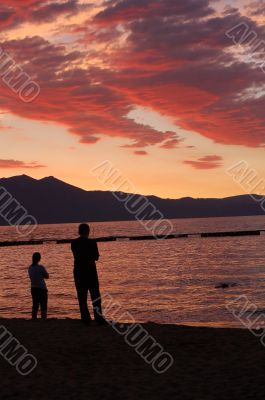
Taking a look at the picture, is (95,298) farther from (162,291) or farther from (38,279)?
(162,291)

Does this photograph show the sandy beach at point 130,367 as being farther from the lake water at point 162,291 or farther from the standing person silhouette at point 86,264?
the lake water at point 162,291

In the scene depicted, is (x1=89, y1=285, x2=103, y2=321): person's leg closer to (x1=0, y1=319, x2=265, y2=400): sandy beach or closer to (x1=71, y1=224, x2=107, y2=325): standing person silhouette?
(x1=71, y1=224, x2=107, y2=325): standing person silhouette

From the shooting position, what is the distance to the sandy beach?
29.1 feet

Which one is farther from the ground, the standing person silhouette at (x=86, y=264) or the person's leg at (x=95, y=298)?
the standing person silhouette at (x=86, y=264)

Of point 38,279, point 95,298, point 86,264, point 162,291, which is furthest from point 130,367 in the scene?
point 162,291

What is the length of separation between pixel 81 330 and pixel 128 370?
11.6ft

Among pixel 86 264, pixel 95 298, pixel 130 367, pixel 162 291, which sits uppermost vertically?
pixel 162 291

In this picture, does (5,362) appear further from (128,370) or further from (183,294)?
(183,294)

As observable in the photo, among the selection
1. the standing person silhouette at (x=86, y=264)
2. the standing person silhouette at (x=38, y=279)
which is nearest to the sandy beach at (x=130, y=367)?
the standing person silhouette at (x=86, y=264)

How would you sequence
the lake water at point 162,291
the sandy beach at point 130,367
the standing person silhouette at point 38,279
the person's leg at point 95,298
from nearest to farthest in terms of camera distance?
the sandy beach at point 130,367
the person's leg at point 95,298
the standing person silhouette at point 38,279
the lake water at point 162,291

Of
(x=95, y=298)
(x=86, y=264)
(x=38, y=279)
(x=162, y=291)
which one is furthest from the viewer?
(x=162, y=291)

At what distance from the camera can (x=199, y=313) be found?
2759 centimetres

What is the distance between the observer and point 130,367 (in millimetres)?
10430

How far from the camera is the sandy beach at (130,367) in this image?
8867mm
